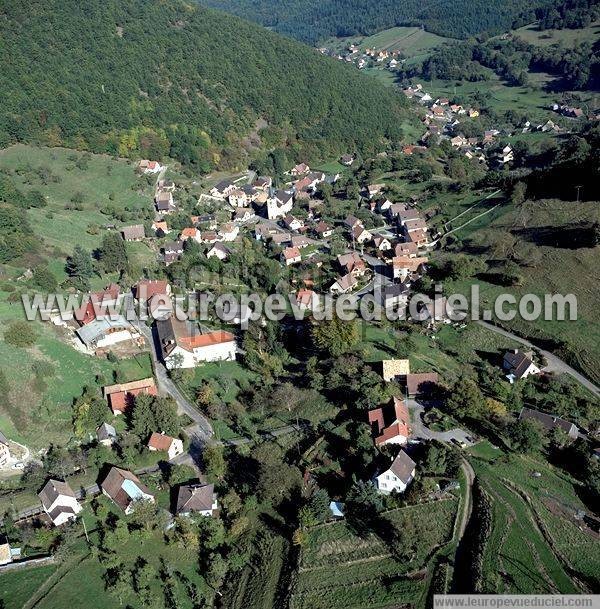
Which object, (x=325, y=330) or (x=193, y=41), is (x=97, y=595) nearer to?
(x=325, y=330)

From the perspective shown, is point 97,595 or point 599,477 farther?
point 599,477

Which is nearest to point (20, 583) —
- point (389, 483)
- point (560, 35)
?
point (389, 483)

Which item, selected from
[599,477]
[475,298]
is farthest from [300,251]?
[599,477]

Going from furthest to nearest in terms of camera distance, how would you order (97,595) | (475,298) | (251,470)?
(475,298) < (251,470) < (97,595)

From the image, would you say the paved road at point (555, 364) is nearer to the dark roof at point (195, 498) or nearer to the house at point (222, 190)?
the dark roof at point (195, 498)

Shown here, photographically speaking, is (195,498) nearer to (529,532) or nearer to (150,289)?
(529,532)

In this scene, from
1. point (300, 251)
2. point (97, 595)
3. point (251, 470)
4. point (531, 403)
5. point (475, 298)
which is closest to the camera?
point (97, 595)
